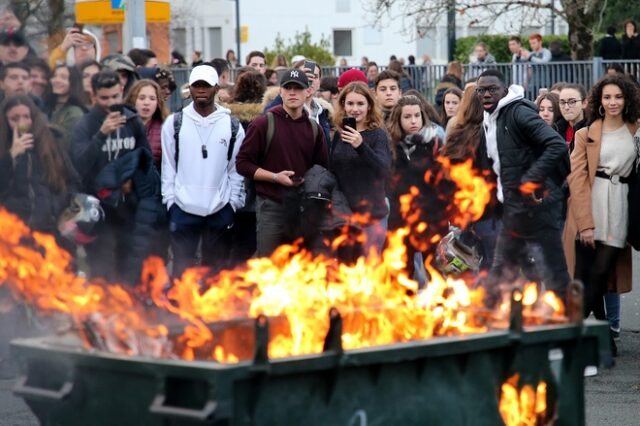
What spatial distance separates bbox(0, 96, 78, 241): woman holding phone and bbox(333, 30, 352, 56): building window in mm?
49517

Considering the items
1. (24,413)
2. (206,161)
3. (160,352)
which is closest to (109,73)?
(206,161)

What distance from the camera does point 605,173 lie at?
8.91 metres

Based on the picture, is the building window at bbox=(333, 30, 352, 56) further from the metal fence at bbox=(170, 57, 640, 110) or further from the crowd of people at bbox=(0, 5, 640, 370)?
the crowd of people at bbox=(0, 5, 640, 370)

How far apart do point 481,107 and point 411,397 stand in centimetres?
518

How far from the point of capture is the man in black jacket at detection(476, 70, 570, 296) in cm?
849

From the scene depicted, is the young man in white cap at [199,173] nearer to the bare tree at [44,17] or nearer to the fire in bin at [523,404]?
the bare tree at [44,17]

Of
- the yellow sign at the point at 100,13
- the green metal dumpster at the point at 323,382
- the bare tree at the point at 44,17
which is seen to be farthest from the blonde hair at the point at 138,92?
the green metal dumpster at the point at 323,382

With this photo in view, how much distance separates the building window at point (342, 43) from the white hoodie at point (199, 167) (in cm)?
4883

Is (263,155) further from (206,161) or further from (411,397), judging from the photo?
(411,397)

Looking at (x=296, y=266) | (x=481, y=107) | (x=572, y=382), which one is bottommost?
(x=572, y=382)

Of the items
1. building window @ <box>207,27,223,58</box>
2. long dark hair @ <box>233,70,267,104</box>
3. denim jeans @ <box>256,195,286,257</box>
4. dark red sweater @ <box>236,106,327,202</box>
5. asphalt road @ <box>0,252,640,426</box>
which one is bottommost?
asphalt road @ <box>0,252,640,426</box>

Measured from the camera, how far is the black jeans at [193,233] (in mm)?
8984

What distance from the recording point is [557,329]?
5.03m

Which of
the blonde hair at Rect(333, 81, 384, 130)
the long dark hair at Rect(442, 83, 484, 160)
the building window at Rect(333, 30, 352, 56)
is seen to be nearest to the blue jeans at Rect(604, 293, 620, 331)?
the long dark hair at Rect(442, 83, 484, 160)
